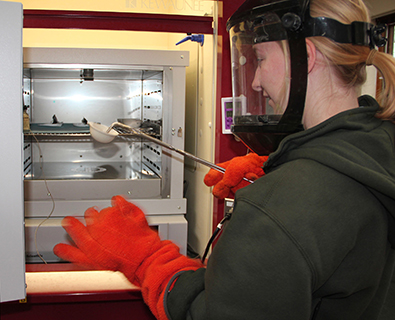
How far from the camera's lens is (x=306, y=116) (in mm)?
626

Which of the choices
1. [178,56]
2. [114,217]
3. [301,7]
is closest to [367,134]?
[301,7]

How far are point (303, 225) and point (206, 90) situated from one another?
1577 mm

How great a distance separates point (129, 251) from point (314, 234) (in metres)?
0.43

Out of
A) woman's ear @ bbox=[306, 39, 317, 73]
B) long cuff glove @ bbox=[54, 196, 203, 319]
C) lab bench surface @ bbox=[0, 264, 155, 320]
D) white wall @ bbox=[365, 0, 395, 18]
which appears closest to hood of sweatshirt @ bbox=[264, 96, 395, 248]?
woman's ear @ bbox=[306, 39, 317, 73]

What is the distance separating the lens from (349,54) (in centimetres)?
58

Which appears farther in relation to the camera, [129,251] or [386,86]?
[129,251]

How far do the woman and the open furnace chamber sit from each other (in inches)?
44.9

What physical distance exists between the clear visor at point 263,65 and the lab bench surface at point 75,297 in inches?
33.5

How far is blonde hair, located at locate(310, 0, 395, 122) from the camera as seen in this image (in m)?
0.57

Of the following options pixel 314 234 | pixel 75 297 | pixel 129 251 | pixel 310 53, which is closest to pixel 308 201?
pixel 314 234

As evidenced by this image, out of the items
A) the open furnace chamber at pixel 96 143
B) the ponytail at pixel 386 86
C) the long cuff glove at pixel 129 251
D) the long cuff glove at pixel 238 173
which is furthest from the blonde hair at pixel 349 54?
the open furnace chamber at pixel 96 143

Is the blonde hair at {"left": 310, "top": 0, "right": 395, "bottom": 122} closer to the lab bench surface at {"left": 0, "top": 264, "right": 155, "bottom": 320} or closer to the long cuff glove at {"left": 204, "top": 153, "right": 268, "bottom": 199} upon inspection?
the long cuff glove at {"left": 204, "top": 153, "right": 268, "bottom": 199}

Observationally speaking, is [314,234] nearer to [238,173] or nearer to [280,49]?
[280,49]

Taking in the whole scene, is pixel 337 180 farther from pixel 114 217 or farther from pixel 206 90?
pixel 206 90
